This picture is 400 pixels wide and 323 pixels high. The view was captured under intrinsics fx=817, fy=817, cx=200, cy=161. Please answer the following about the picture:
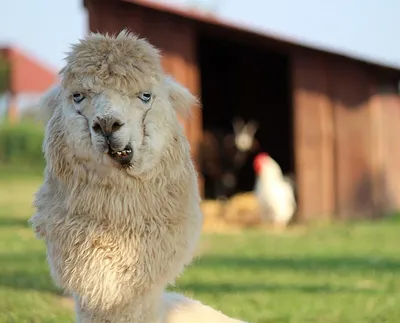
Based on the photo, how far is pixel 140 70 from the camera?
8.41 feet

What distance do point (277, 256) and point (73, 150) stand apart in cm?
747

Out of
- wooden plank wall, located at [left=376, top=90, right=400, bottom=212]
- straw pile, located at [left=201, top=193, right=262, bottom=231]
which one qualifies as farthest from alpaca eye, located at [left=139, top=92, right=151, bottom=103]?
wooden plank wall, located at [left=376, top=90, right=400, bottom=212]

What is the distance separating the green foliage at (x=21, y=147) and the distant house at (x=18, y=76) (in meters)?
7.38

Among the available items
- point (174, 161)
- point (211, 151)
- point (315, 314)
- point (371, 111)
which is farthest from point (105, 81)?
point (211, 151)

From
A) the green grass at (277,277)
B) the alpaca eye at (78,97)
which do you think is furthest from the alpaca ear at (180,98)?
the green grass at (277,277)

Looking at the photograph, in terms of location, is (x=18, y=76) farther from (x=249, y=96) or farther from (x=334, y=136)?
(x=334, y=136)

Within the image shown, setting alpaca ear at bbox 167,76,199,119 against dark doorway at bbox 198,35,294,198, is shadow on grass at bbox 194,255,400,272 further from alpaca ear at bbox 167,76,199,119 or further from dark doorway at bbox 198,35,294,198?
dark doorway at bbox 198,35,294,198

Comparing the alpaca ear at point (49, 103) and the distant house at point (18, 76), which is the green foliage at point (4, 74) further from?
the alpaca ear at point (49, 103)

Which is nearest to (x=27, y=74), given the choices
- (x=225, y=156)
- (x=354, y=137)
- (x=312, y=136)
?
(x=225, y=156)

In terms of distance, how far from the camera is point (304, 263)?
9.10m

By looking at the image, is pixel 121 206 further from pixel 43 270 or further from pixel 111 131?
pixel 43 270

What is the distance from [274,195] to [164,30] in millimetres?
3408

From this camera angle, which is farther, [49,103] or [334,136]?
[334,136]

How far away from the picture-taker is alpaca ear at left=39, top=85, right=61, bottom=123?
2.69 meters
